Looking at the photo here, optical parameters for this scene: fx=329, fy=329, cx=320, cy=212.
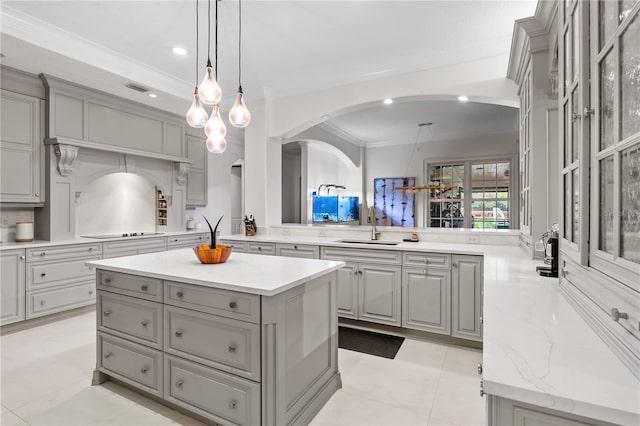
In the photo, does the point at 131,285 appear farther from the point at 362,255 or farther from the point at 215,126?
the point at 362,255

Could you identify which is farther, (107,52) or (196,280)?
(107,52)

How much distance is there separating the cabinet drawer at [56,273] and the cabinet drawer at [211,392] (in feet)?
6.70

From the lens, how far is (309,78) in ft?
13.2

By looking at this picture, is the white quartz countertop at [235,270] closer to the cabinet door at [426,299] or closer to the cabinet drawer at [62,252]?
the cabinet door at [426,299]

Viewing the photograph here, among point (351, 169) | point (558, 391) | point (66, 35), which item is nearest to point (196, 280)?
point (558, 391)

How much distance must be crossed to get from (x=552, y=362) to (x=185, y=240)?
512cm

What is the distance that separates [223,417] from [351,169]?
7090 millimetres

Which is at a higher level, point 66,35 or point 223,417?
point 66,35

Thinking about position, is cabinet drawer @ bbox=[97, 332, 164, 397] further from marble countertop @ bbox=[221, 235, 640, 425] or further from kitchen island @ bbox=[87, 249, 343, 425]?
marble countertop @ bbox=[221, 235, 640, 425]

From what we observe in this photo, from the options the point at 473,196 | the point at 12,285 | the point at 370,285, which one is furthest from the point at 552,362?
the point at 473,196

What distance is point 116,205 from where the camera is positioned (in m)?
4.86

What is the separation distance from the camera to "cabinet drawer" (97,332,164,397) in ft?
6.73

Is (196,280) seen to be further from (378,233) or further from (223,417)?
(378,233)

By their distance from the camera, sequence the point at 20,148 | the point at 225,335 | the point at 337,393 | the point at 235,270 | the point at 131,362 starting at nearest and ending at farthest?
the point at 225,335 < the point at 235,270 < the point at 131,362 < the point at 337,393 < the point at 20,148
